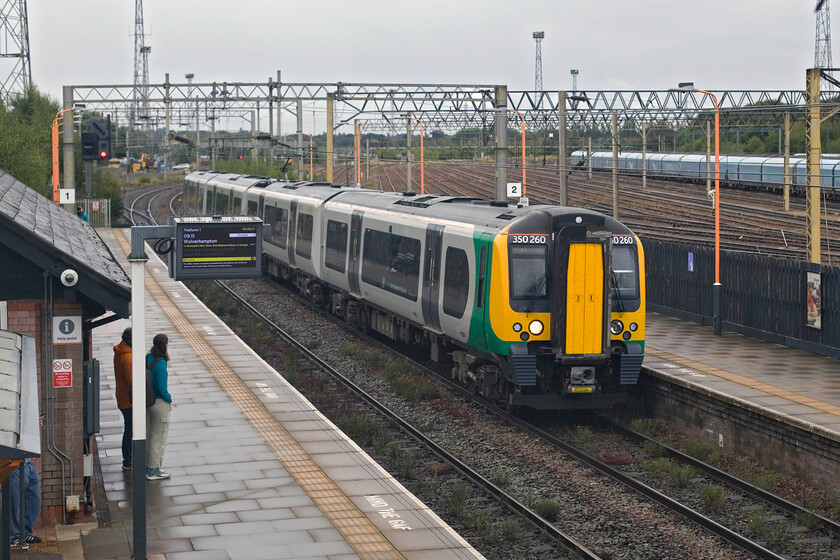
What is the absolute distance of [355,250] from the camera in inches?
926

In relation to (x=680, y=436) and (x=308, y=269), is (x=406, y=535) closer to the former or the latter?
(x=680, y=436)

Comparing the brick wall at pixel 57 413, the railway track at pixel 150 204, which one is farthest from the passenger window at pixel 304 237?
the railway track at pixel 150 204

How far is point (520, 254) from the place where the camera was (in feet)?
50.5

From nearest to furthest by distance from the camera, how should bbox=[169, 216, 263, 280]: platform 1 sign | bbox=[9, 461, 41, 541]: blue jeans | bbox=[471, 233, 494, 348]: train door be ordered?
bbox=[9, 461, 41, 541]: blue jeans, bbox=[169, 216, 263, 280]: platform 1 sign, bbox=[471, 233, 494, 348]: train door

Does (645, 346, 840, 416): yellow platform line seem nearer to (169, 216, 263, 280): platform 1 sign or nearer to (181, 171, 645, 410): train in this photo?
(181, 171, 645, 410): train

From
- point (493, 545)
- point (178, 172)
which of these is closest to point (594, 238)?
point (493, 545)

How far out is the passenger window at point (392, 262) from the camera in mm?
19359

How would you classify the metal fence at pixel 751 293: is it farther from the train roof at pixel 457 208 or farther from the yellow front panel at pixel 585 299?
the yellow front panel at pixel 585 299

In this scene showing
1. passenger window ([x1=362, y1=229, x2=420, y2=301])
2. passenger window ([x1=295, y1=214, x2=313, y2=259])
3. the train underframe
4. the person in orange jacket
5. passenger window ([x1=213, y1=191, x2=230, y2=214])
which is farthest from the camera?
passenger window ([x1=213, y1=191, x2=230, y2=214])

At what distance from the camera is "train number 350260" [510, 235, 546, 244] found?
50.3 ft

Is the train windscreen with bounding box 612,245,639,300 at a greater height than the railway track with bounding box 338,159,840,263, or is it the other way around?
the railway track with bounding box 338,159,840,263

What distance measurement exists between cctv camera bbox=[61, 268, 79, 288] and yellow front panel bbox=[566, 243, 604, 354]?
7.27 m

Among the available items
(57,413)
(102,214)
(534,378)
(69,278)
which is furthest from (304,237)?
(102,214)

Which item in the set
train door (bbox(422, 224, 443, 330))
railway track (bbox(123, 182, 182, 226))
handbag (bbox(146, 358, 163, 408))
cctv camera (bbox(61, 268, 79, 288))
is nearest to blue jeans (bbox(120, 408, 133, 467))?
handbag (bbox(146, 358, 163, 408))
